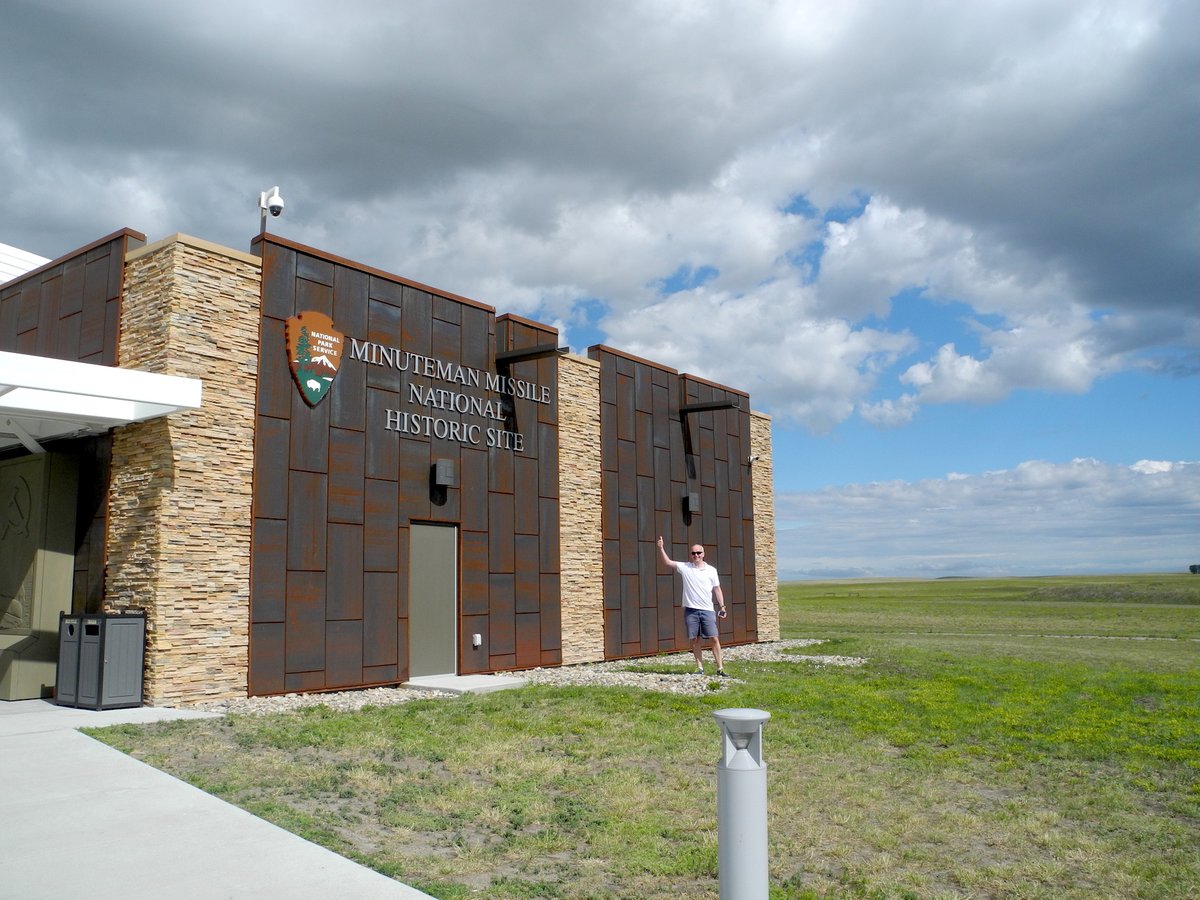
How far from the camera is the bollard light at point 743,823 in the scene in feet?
12.2

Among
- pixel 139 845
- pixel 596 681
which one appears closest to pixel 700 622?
pixel 596 681

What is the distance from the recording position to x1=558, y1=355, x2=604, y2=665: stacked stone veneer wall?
53.4 ft

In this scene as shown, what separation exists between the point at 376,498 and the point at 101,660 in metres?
4.08

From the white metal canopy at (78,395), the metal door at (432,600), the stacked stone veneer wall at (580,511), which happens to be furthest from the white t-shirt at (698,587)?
the white metal canopy at (78,395)

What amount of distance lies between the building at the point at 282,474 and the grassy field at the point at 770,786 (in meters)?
2.17

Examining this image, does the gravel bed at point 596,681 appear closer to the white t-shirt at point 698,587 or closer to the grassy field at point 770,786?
the grassy field at point 770,786

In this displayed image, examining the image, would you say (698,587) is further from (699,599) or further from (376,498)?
(376,498)

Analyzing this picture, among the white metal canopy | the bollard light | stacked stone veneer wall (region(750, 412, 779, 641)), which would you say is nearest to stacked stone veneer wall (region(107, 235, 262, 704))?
the white metal canopy

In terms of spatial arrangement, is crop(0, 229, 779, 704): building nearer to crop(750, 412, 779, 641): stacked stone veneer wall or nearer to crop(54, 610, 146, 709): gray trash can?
crop(54, 610, 146, 709): gray trash can

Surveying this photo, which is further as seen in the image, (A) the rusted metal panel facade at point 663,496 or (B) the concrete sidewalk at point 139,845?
(A) the rusted metal panel facade at point 663,496

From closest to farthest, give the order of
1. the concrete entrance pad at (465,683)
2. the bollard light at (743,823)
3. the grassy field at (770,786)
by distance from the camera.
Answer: the bollard light at (743,823) → the grassy field at (770,786) → the concrete entrance pad at (465,683)

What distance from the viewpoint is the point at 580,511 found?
16.7 m

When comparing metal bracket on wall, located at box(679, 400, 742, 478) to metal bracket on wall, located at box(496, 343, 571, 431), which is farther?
metal bracket on wall, located at box(679, 400, 742, 478)

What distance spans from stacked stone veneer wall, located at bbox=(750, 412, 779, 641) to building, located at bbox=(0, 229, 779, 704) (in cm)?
673
